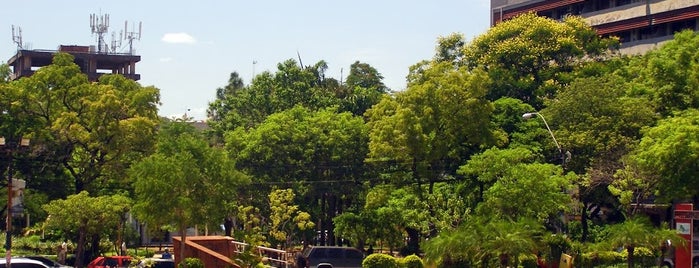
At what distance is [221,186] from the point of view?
50.4 meters

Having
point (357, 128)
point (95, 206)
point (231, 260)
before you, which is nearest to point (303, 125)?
point (357, 128)

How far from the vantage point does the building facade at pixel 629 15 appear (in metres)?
76.1

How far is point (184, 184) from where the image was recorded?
160ft

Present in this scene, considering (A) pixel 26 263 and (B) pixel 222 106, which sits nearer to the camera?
(A) pixel 26 263

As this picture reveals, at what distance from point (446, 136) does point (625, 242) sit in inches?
661

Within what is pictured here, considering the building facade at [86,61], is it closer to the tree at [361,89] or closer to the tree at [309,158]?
the tree at [361,89]

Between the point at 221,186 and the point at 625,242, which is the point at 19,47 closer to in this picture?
the point at 221,186

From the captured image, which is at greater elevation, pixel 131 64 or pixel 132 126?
pixel 131 64

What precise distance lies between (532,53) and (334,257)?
78.5ft

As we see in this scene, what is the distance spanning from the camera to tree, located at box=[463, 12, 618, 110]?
6675 cm

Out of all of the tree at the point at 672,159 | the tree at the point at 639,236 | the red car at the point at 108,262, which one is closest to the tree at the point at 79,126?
the red car at the point at 108,262

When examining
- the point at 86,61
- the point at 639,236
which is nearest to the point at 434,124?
the point at 639,236

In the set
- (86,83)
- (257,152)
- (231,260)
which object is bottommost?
(231,260)

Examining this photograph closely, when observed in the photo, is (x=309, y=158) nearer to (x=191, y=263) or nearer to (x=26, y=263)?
(x=26, y=263)
